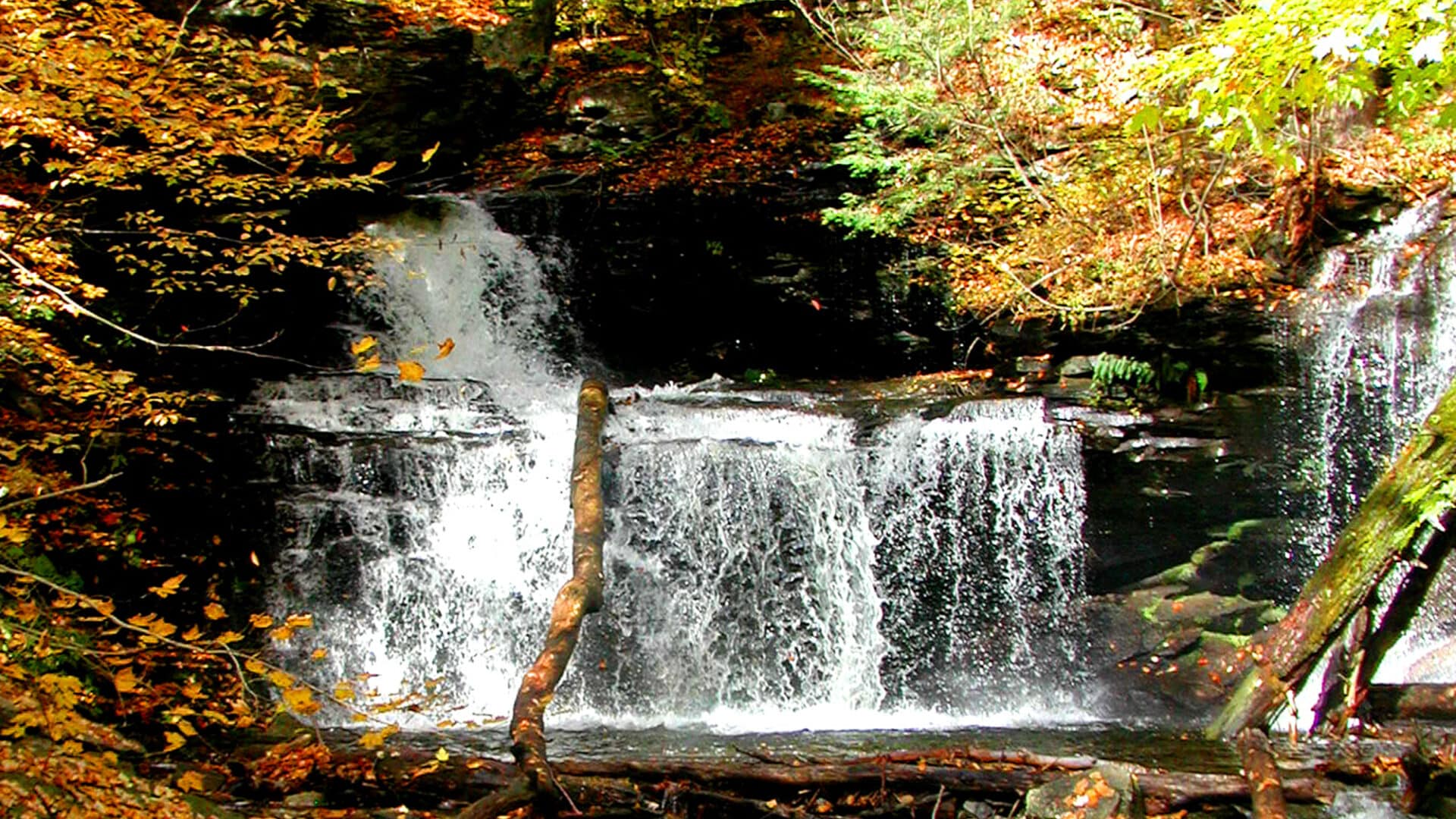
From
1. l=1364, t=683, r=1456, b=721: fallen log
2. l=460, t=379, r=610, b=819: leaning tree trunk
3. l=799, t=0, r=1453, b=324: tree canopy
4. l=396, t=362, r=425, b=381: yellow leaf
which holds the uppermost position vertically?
l=799, t=0, r=1453, b=324: tree canopy

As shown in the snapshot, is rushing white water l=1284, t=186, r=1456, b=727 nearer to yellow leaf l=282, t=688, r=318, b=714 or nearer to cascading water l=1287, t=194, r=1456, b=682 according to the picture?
cascading water l=1287, t=194, r=1456, b=682

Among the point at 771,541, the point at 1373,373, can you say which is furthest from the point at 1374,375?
the point at 771,541

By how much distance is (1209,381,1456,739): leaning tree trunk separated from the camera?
5965 millimetres

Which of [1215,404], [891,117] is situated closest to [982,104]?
[891,117]

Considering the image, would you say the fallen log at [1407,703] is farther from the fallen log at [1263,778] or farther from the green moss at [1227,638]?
the fallen log at [1263,778]

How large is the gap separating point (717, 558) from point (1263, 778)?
4.41 m

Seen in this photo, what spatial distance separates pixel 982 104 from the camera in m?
9.88

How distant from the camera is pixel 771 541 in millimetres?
8320

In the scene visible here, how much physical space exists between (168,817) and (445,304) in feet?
27.9

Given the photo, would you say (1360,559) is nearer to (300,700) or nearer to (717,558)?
(717,558)

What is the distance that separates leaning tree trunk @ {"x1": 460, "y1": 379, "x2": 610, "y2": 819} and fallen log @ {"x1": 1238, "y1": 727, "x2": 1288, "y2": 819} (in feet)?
10.4

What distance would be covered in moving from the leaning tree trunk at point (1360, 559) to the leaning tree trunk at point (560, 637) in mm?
4039

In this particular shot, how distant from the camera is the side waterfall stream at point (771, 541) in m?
8.11

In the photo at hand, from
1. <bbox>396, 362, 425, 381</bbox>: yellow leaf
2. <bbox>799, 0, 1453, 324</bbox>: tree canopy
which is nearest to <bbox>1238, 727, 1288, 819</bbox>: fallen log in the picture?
<bbox>396, 362, 425, 381</bbox>: yellow leaf
